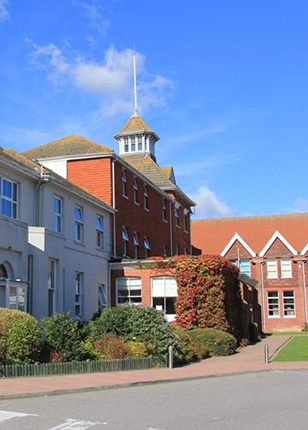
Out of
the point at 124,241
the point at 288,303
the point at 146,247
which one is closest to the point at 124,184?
the point at 124,241

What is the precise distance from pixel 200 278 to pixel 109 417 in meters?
17.6

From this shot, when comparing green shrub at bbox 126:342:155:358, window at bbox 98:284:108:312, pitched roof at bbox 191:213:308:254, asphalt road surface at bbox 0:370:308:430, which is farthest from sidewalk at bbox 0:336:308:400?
pitched roof at bbox 191:213:308:254

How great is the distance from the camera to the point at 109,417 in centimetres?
903

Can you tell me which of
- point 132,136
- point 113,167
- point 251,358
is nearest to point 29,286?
point 251,358

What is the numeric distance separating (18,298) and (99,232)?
9.85m

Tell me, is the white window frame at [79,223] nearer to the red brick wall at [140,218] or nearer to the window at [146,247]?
the red brick wall at [140,218]

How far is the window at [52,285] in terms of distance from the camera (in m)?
22.9

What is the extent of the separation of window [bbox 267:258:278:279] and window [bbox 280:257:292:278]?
57 cm

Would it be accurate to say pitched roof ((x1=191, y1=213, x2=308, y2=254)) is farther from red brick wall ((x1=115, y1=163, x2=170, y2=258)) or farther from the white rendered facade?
the white rendered facade

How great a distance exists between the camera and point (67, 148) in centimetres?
3244

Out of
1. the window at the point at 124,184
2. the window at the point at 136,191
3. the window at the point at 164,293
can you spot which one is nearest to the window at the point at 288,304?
the window at the point at 136,191

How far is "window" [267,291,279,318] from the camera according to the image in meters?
49.5

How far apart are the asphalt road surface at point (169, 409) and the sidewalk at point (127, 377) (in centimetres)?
38

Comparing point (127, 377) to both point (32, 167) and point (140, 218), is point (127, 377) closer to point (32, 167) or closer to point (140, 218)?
point (32, 167)
